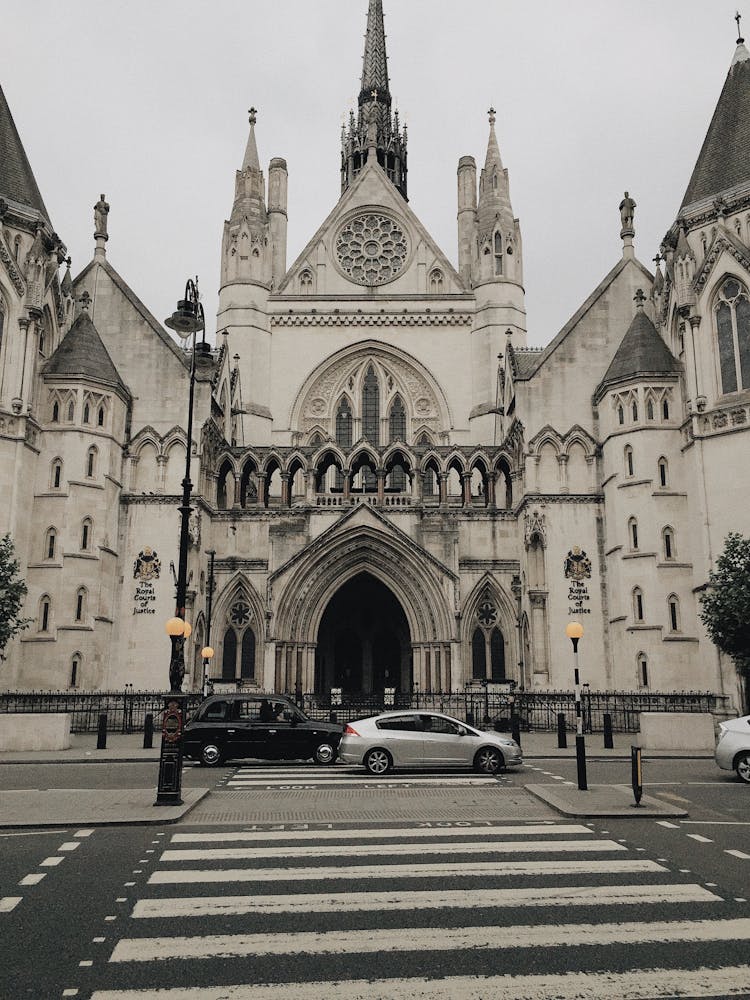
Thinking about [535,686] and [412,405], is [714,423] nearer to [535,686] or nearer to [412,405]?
[535,686]

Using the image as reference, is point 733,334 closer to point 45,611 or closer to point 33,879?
point 45,611

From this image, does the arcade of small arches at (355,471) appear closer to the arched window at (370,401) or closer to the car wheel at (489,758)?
the arched window at (370,401)

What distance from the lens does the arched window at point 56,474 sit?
3083cm

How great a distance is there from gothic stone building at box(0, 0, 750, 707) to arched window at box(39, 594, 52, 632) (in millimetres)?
74

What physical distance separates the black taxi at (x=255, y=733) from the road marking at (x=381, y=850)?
30.0 ft

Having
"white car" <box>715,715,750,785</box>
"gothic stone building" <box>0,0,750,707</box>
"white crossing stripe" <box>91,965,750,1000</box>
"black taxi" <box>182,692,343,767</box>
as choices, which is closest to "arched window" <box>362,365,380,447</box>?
"gothic stone building" <box>0,0,750,707</box>

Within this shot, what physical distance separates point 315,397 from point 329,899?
37.5 m

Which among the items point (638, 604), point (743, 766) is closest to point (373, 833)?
point (743, 766)

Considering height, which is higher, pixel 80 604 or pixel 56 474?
pixel 56 474

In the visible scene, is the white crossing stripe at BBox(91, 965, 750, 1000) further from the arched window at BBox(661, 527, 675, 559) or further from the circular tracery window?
the circular tracery window

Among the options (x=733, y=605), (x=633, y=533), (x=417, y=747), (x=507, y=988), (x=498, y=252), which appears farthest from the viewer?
(x=498, y=252)

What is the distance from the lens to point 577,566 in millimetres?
32594

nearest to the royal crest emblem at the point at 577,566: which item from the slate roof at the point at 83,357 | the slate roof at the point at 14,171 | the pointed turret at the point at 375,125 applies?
the slate roof at the point at 83,357

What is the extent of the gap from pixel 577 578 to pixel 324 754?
622 inches
